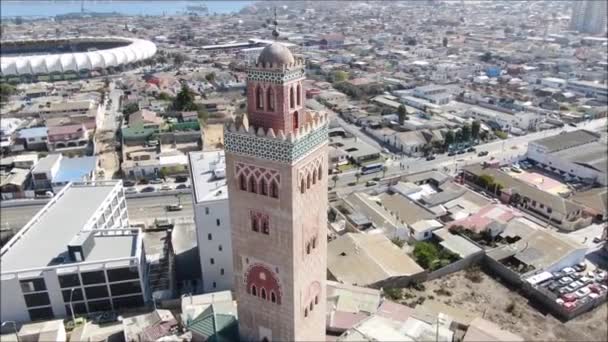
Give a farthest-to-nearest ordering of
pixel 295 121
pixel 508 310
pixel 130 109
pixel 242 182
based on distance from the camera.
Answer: pixel 130 109 → pixel 508 310 → pixel 242 182 → pixel 295 121

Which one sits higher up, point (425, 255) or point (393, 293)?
point (425, 255)

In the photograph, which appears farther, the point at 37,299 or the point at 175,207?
the point at 175,207

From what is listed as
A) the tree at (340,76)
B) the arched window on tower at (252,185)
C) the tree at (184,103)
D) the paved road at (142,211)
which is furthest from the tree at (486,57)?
the arched window on tower at (252,185)

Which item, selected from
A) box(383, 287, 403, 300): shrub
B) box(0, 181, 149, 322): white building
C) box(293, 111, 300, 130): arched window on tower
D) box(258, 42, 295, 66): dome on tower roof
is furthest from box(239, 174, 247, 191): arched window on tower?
box(383, 287, 403, 300): shrub

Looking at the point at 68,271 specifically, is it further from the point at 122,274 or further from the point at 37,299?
the point at 122,274

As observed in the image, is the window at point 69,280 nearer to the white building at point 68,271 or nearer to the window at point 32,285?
the white building at point 68,271

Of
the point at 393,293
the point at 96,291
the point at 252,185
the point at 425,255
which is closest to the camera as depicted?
the point at 252,185

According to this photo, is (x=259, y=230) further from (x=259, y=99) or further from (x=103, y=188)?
(x=103, y=188)

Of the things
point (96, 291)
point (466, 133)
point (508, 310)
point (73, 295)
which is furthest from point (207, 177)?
point (466, 133)

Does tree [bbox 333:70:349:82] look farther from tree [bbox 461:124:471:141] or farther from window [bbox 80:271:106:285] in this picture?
window [bbox 80:271:106:285]
